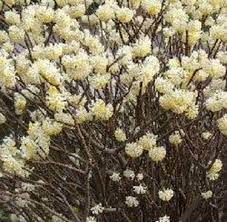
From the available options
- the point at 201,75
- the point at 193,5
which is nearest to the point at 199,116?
the point at 201,75

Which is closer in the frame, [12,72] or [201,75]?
[12,72]

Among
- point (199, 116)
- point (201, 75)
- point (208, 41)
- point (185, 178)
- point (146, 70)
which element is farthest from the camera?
point (208, 41)

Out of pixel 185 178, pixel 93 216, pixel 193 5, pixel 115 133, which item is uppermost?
pixel 193 5

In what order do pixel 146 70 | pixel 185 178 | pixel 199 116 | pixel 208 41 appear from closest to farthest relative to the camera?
pixel 146 70 → pixel 199 116 → pixel 185 178 → pixel 208 41

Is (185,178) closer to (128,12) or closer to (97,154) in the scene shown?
(97,154)

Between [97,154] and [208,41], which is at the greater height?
[208,41]

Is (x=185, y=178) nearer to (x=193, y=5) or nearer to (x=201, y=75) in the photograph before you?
(x=201, y=75)

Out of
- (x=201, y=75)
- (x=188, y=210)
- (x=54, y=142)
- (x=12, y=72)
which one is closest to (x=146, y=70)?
(x=201, y=75)
